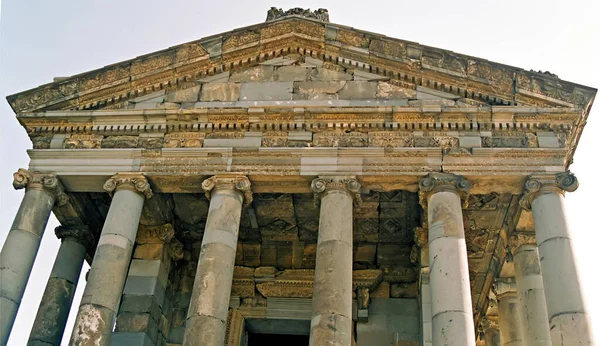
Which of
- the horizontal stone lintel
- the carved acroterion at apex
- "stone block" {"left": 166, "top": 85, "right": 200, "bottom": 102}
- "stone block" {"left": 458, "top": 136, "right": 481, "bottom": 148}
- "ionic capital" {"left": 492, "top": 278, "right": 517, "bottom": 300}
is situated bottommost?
"ionic capital" {"left": 492, "top": 278, "right": 517, "bottom": 300}

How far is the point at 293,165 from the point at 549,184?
5111 millimetres

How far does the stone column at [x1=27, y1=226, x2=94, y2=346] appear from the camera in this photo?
15.1 meters

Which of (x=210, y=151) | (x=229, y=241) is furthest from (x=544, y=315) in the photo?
(x=210, y=151)

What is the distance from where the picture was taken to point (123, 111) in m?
15.6

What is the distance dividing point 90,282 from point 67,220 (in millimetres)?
3538

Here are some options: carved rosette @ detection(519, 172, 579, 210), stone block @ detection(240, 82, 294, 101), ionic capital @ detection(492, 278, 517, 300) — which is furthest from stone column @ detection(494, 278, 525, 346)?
stone block @ detection(240, 82, 294, 101)

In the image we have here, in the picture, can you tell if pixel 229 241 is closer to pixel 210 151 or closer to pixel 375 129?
pixel 210 151

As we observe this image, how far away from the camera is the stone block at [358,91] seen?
15578mm

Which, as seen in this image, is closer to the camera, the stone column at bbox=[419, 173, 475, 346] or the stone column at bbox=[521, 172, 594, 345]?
the stone column at bbox=[521, 172, 594, 345]

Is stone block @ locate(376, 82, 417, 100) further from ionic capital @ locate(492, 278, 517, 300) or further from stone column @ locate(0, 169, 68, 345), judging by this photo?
stone column @ locate(0, 169, 68, 345)

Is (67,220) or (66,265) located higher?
(67,220)

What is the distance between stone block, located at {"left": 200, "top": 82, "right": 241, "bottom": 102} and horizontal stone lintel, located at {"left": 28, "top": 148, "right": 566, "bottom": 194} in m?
1.52

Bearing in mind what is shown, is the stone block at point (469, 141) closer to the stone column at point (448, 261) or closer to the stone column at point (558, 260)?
the stone column at point (448, 261)

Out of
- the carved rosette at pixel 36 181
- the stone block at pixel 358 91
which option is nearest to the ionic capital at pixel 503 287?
the stone block at pixel 358 91
